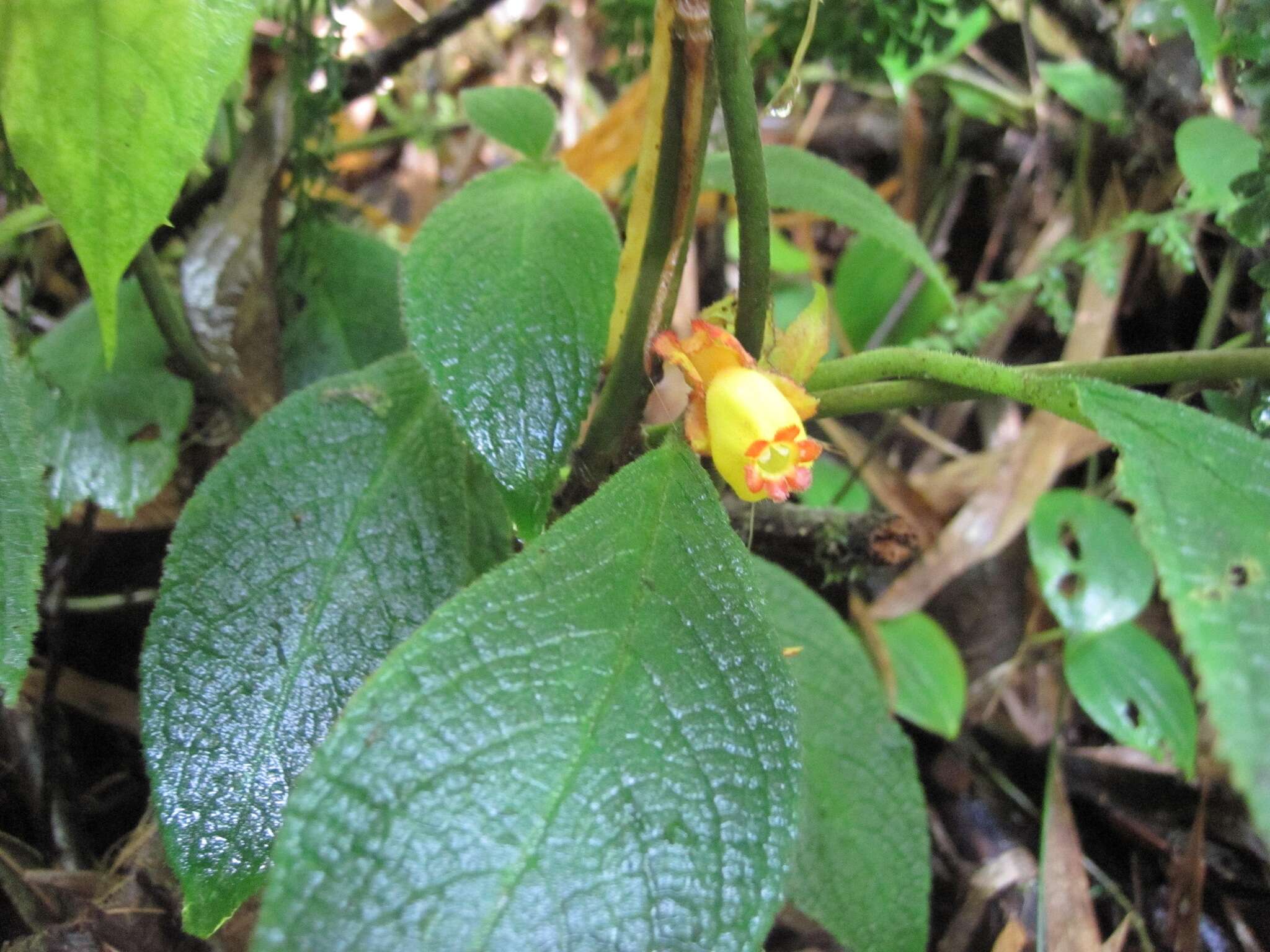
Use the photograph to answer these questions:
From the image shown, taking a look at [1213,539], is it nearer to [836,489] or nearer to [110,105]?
[110,105]

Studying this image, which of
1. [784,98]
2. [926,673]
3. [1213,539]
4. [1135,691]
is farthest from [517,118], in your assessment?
[1135,691]

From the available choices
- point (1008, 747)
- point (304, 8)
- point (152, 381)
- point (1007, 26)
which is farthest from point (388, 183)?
point (1008, 747)

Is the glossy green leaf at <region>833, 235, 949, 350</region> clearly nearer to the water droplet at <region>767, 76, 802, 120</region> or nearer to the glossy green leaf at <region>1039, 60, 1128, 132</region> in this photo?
the glossy green leaf at <region>1039, 60, 1128, 132</region>

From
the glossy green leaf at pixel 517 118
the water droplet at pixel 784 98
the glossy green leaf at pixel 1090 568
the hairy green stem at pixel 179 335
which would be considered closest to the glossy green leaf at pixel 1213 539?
the water droplet at pixel 784 98

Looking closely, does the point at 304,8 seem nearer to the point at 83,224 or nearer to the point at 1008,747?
the point at 83,224

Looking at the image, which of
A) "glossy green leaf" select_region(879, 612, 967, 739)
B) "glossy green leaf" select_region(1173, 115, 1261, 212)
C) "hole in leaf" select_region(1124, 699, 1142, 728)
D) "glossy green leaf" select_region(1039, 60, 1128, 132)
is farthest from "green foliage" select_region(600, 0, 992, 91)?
"hole in leaf" select_region(1124, 699, 1142, 728)

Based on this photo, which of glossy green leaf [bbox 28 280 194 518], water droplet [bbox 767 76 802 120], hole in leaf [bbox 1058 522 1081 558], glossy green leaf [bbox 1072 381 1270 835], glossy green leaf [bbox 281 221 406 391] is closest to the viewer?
glossy green leaf [bbox 1072 381 1270 835]

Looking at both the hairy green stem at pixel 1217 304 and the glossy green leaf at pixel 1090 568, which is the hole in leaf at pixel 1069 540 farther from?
the hairy green stem at pixel 1217 304
